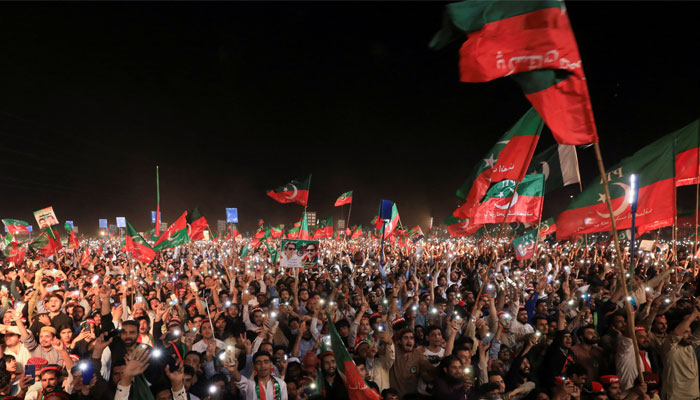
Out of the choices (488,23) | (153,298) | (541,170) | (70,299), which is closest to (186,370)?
(153,298)

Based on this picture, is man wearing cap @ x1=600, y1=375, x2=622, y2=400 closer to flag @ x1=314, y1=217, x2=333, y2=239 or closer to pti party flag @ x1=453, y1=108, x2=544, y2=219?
pti party flag @ x1=453, y1=108, x2=544, y2=219

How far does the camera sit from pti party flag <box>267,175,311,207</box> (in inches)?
544

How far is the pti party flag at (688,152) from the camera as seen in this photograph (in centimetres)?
706

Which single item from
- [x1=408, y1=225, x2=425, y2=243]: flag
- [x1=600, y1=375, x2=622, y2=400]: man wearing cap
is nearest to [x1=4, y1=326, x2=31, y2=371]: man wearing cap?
[x1=600, y1=375, x2=622, y2=400]: man wearing cap

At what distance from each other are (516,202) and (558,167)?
6.01 feet

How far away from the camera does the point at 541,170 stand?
34.2 feet

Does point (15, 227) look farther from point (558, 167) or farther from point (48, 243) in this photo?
point (558, 167)

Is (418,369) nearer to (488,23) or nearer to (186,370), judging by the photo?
(186,370)

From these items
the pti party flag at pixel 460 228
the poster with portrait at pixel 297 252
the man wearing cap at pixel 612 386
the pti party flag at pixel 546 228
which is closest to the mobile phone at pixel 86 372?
the poster with portrait at pixel 297 252

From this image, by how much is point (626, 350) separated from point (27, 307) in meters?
10.4

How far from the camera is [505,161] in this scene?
24.7ft

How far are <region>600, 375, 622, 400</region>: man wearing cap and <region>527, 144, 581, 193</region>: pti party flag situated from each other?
5042mm

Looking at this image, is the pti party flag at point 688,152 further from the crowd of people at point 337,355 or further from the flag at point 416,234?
the flag at point 416,234

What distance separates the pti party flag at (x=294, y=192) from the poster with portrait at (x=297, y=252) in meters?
4.30
